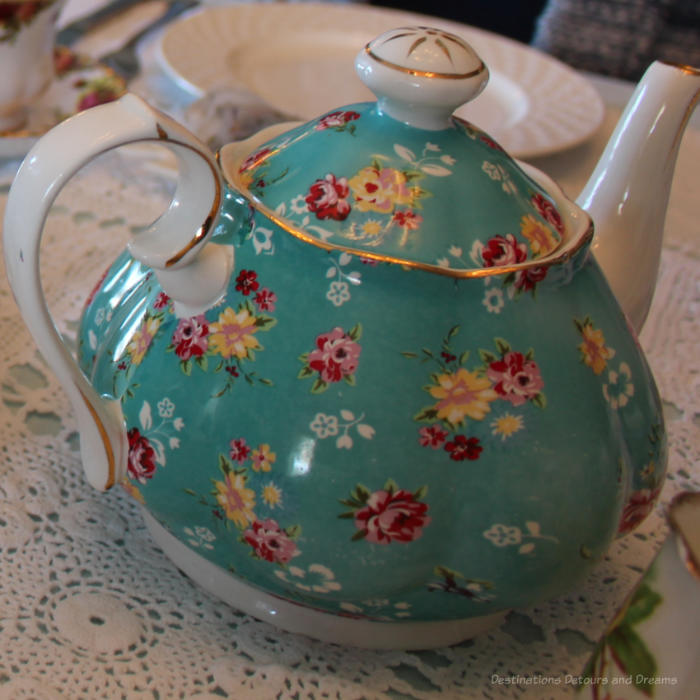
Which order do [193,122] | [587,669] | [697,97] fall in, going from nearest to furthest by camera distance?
1. [587,669]
2. [697,97]
3. [193,122]

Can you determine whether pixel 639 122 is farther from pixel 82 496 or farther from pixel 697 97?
pixel 82 496

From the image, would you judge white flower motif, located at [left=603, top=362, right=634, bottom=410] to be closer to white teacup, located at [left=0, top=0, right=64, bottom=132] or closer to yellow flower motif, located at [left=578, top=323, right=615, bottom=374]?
yellow flower motif, located at [left=578, top=323, right=615, bottom=374]

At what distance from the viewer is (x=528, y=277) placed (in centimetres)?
41

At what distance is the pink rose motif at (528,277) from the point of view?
40 centimetres

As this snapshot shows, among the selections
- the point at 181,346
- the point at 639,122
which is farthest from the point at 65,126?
the point at 639,122

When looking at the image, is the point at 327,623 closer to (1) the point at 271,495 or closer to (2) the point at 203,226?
(1) the point at 271,495

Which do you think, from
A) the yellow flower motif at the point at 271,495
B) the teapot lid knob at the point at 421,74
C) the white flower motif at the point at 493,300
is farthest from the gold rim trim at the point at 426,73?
the yellow flower motif at the point at 271,495

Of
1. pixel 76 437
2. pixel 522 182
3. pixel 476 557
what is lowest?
pixel 76 437

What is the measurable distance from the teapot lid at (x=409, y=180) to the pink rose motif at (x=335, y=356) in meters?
0.04

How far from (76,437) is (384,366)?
274 millimetres

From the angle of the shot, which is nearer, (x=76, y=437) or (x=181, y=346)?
(x=181, y=346)

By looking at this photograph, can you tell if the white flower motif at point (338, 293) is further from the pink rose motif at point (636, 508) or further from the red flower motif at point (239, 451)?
the pink rose motif at point (636, 508)

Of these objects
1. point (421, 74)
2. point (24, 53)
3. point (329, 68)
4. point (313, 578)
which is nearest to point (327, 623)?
point (313, 578)

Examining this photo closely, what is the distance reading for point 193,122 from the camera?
0.87m
